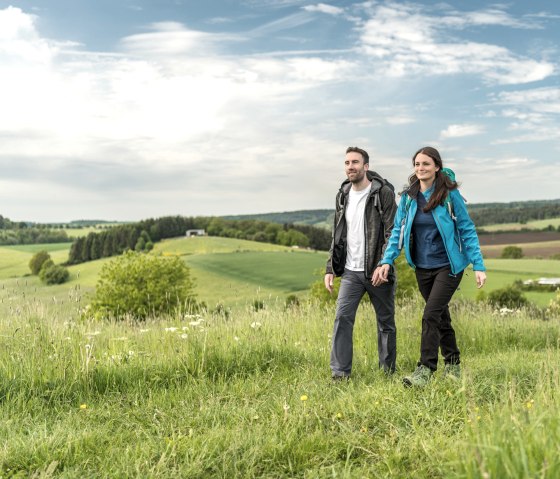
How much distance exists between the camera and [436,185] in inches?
214

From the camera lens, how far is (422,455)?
3373 millimetres

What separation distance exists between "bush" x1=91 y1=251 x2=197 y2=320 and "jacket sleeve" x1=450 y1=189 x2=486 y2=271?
33475 millimetres

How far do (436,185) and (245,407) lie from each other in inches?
110

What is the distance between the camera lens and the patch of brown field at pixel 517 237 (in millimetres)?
71625

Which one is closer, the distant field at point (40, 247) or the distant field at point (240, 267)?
the distant field at point (240, 267)

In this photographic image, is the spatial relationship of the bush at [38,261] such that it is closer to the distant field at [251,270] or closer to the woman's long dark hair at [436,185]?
the distant field at [251,270]

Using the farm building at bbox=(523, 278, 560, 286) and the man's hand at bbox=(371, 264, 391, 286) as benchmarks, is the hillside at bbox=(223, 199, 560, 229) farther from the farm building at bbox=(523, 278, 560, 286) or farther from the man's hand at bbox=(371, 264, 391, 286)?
the man's hand at bbox=(371, 264, 391, 286)

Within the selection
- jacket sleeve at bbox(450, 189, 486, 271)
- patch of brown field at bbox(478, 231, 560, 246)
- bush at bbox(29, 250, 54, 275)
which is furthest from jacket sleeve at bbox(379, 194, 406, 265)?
bush at bbox(29, 250, 54, 275)

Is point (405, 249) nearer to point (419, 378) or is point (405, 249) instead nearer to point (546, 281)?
point (419, 378)

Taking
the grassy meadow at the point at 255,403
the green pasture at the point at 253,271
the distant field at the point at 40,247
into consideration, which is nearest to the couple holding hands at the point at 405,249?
the grassy meadow at the point at 255,403

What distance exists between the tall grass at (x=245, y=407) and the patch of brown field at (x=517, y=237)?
225 feet

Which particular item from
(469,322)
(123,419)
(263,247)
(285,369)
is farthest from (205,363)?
(263,247)

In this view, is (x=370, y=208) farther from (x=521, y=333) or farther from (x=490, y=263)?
(x=490, y=263)

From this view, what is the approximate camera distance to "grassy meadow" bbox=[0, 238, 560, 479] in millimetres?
3295
